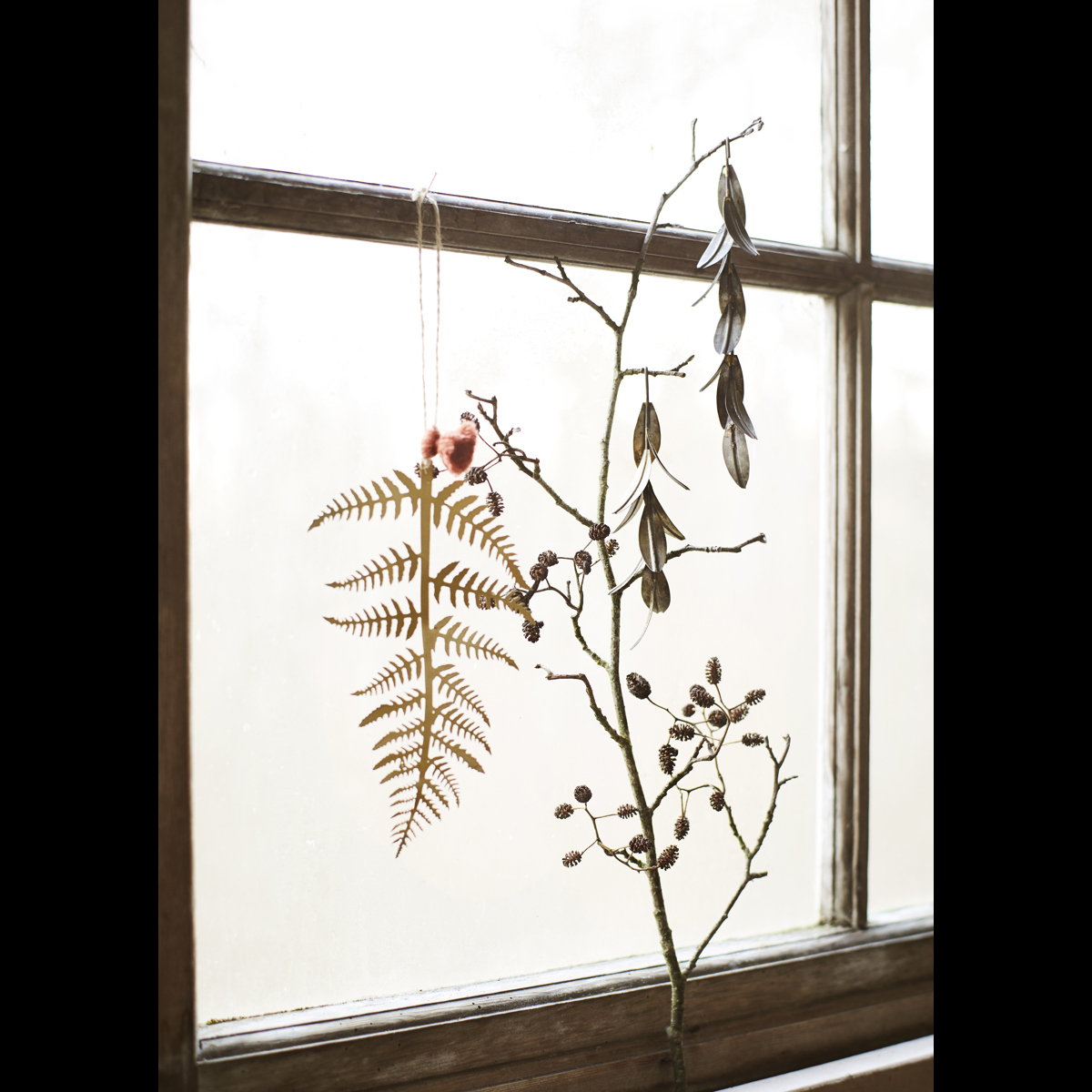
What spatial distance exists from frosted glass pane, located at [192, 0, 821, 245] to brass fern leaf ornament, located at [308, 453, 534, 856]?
31cm

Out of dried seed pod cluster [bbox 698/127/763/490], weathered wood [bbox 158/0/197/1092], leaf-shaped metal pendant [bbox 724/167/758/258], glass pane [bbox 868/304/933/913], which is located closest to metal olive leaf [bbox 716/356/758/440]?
dried seed pod cluster [bbox 698/127/763/490]

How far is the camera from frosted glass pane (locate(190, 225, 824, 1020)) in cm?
75

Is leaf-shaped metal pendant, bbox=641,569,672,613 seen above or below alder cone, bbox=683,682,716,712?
above

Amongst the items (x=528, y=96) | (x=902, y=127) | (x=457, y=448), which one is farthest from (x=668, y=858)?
(x=902, y=127)

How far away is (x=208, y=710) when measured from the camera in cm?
75

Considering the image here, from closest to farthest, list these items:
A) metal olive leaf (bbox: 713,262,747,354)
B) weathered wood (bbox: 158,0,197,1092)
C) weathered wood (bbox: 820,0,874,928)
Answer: weathered wood (bbox: 158,0,197,1092) → metal olive leaf (bbox: 713,262,747,354) → weathered wood (bbox: 820,0,874,928)

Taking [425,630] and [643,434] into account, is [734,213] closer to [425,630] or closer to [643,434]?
[643,434]

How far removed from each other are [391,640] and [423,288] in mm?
338

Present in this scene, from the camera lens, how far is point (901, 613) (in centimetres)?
104

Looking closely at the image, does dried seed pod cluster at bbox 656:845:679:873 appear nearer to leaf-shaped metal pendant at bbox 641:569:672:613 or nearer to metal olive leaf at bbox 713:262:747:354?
leaf-shaped metal pendant at bbox 641:569:672:613

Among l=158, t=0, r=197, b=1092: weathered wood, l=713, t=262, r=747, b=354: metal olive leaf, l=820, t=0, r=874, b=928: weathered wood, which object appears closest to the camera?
l=158, t=0, r=197, b=1092: weathered wood
